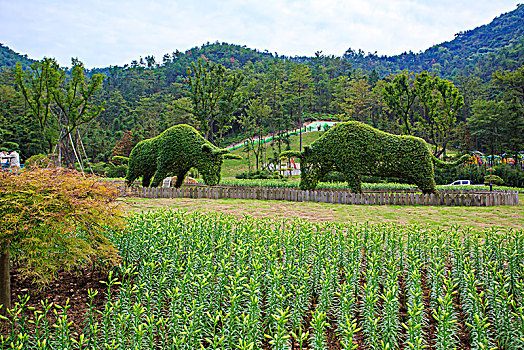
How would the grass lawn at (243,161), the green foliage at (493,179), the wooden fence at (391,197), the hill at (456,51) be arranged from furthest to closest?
the hill at (456,51) → the grass lawn at (243,161) → the green foliage at (493,179) → the wooden fence at (391,197)

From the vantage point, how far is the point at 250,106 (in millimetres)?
42781

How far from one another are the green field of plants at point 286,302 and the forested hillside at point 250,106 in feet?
64.9

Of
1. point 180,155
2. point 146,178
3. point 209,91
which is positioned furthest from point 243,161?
point 180,155

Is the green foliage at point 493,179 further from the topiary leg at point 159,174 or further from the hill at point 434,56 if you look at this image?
the hill at point 434,56

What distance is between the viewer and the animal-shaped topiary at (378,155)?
43.4 feet

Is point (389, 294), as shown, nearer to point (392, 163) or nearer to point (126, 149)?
point (392, 163)

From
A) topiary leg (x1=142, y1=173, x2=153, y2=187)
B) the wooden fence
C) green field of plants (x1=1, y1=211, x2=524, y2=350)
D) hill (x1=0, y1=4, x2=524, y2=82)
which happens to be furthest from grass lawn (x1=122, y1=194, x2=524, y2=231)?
hill (x1=0, y1=4, x2=524, y2=82)

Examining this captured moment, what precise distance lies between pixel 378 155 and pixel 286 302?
10.4 meters

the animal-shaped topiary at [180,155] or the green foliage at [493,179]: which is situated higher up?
the animal-shaped topiary at [180,155]

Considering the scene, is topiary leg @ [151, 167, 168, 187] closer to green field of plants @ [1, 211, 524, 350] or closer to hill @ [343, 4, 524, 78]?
green field of plants @ [1, 211, 524, 350]

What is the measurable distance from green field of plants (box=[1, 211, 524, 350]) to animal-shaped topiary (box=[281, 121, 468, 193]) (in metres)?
7.43

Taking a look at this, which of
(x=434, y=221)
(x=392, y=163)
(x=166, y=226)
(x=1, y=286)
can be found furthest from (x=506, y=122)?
(x=1, y=286)

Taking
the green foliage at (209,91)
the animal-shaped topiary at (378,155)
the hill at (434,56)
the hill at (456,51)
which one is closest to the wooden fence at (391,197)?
the animal-shaped topiary at (378,155)

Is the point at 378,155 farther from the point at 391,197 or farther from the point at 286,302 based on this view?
the point at 286,302
